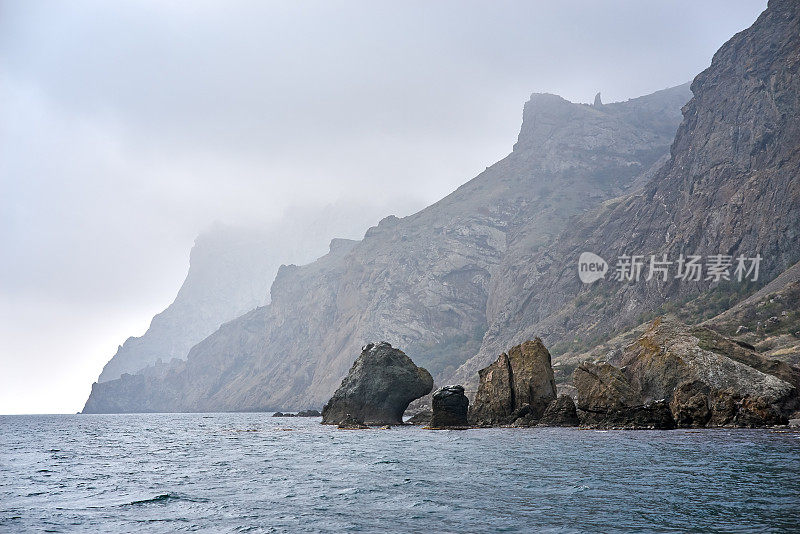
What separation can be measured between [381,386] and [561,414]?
29.5 metres

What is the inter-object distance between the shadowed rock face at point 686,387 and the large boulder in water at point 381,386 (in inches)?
1199

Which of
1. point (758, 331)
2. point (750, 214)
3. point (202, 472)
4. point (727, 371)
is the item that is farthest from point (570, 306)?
point (202, 472)

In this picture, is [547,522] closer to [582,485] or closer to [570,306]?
[582,485]

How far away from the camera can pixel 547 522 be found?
20.1 metres

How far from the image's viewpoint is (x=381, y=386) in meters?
90.8

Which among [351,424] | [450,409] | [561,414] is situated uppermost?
[450,409]

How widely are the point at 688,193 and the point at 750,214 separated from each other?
2923 centimetres

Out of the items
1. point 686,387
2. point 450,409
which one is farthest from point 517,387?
point 686,387

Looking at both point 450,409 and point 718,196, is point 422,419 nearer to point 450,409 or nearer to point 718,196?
point 450,409

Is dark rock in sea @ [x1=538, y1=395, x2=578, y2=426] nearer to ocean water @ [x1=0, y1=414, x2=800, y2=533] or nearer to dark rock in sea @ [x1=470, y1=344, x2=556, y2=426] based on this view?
dark rock in sea @ [x1=470, y1=344, x2=556, y2=426]

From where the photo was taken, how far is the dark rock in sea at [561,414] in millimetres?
70375

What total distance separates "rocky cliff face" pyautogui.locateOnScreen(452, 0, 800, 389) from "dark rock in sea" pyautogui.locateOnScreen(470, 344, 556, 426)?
64339 millimetres
